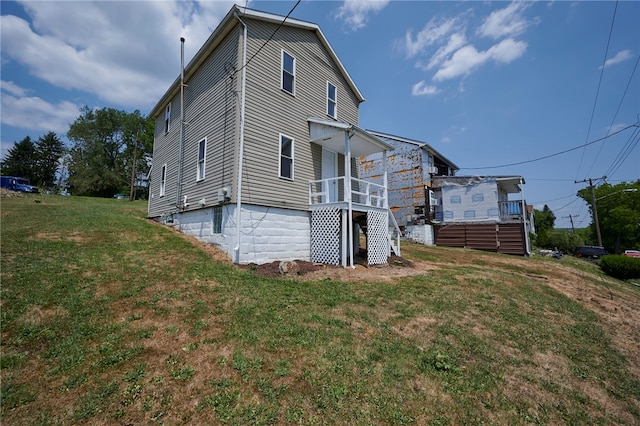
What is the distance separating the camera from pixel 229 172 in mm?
9289

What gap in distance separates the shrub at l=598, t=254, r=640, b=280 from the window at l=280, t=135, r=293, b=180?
66.5ft

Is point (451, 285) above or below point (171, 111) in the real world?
below

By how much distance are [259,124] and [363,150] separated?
508 cm

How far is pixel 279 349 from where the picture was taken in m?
4.18

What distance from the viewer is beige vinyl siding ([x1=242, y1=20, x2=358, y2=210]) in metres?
9.58

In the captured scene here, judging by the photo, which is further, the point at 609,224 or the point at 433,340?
the point at 609,224

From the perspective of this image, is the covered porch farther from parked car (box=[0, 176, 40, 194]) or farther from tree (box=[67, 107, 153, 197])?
tree (box=[67, 107, 153, 197])

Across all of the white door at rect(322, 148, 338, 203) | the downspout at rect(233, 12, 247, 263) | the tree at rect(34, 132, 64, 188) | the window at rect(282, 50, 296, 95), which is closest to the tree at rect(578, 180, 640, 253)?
the white door at rect(322, 148, 338, 203)

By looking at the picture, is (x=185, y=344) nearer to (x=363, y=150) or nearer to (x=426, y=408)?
(x=426, y=408)

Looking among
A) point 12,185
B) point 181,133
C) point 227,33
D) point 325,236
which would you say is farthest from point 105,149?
point 325,236

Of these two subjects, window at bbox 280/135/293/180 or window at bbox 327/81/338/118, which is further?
window at bbox 327/81/338/118

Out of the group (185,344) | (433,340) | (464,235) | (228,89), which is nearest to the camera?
(185,344)

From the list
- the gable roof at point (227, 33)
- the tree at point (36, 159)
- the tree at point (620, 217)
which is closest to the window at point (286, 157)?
the gable roof at point (227, 33)

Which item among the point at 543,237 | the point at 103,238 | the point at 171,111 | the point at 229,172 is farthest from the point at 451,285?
the point at 543,237
